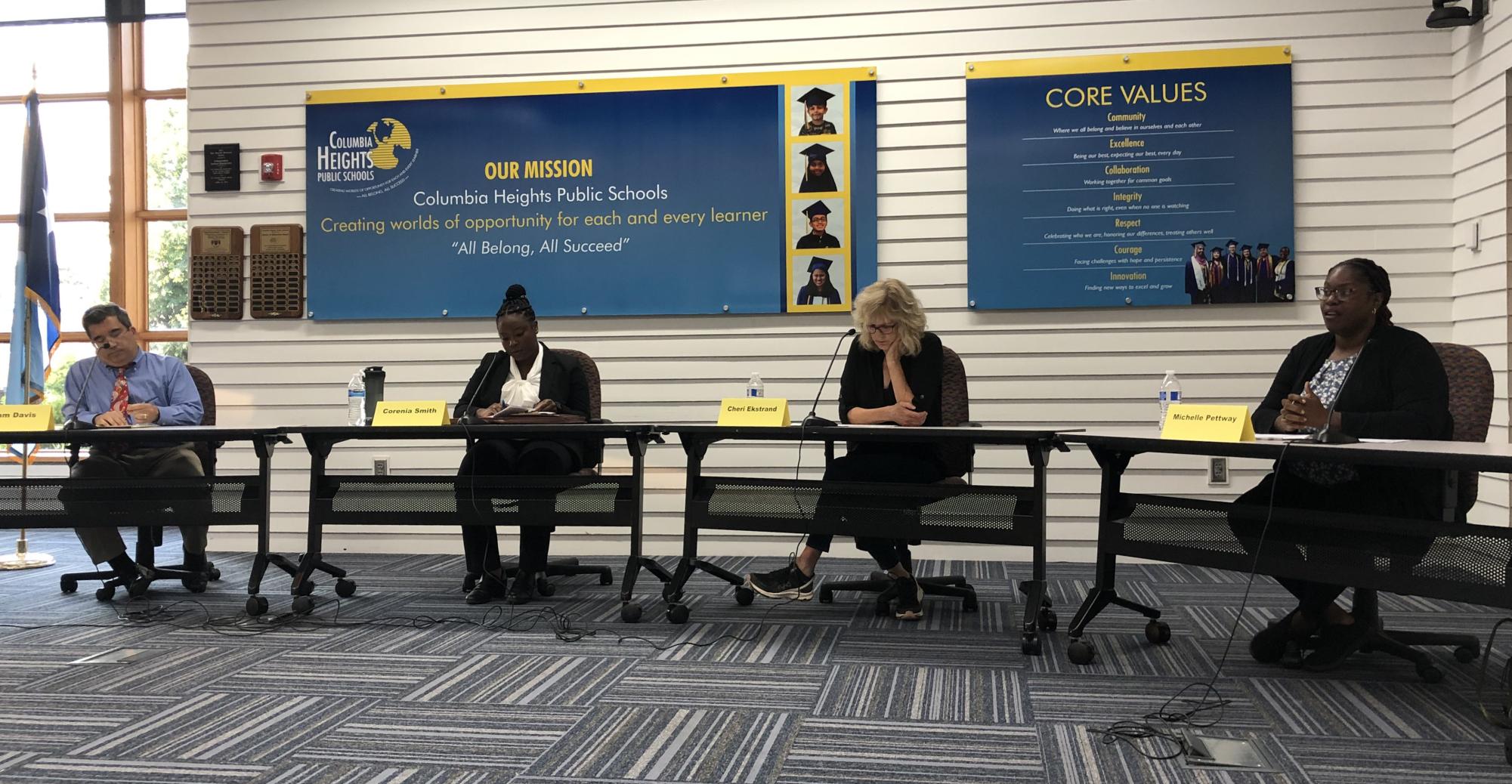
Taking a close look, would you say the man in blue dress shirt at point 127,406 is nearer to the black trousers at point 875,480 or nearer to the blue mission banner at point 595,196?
the blue mission banner at point 595,196

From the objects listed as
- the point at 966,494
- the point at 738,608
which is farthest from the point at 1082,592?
the point at 738,608

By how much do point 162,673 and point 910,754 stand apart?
199 cm

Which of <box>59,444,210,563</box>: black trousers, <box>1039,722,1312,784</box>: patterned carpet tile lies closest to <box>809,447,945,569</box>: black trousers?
<box>1039,722,1312,784</box>: patterned carpet tile

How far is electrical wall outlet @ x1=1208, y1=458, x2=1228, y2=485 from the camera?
4.54 meters

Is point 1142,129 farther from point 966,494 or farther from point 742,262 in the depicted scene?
point 966,494

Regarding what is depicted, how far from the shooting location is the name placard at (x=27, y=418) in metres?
3.48

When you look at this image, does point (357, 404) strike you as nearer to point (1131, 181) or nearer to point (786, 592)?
point (786, 592)

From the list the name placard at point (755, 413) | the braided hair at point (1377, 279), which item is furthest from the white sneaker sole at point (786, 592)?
the braided hair at point (1377, 279)

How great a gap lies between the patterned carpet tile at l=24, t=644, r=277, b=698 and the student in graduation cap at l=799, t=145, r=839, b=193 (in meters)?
2.97

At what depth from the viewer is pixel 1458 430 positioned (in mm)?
2760

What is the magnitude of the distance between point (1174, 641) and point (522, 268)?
3290 mm

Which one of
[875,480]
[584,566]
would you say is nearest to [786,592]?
[875,480]

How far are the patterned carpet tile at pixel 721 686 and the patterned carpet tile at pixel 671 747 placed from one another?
2.4 inches

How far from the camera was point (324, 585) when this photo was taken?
4066 millimetres
